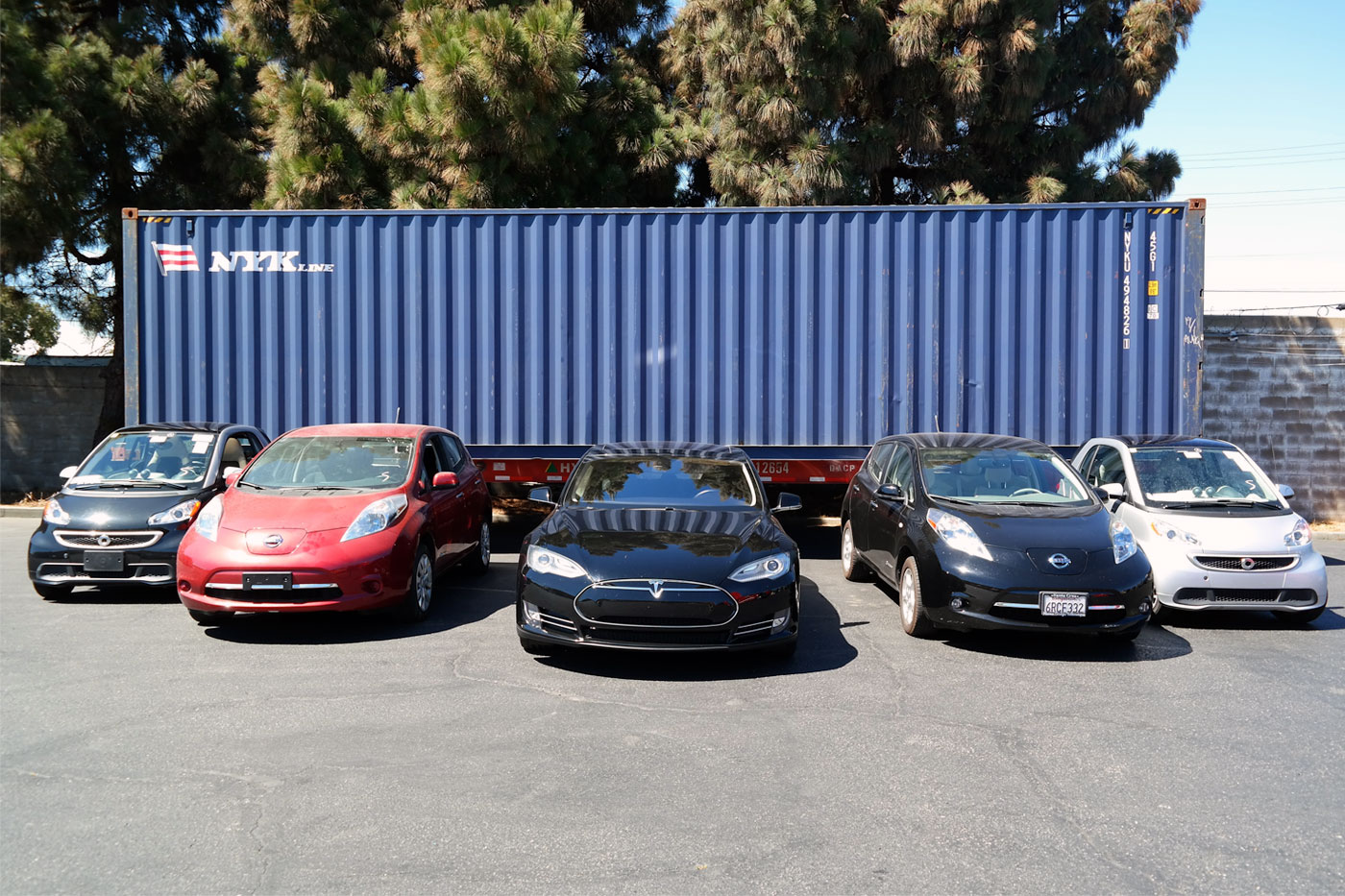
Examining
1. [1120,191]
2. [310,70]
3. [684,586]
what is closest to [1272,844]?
[684,586]

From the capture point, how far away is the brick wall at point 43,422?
52.0ft

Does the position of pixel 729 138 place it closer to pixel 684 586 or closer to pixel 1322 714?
pixel 684 586

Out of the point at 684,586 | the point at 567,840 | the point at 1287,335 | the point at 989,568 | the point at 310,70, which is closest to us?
the point at 567,840

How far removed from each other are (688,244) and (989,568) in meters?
5.32

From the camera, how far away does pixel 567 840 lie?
3686 mm

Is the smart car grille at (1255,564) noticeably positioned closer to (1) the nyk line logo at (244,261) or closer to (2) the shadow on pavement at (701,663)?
(2) the shadow on pavement at (701,663)

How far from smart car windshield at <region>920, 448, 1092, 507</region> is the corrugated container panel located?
2.33m

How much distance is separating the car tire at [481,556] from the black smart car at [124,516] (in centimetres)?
236

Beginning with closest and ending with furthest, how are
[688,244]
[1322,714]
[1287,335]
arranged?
[1322,714] → [688,244] → [1287,335]

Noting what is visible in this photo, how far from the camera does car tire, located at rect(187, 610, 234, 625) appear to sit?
274 inches

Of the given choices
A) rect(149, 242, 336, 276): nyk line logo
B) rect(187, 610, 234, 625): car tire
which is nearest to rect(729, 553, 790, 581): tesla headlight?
rect(187, 610, 234, 625): car tire

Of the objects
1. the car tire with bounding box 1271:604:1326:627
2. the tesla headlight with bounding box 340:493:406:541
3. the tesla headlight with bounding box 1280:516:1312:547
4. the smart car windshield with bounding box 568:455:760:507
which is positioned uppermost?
the smart car windshield with bounding box 568:455:760:507

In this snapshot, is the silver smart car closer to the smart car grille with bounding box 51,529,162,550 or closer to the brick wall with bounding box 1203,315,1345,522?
the brick wall with bounding box 1203,315,1345,522

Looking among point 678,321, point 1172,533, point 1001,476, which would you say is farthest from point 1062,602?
point 678,321
